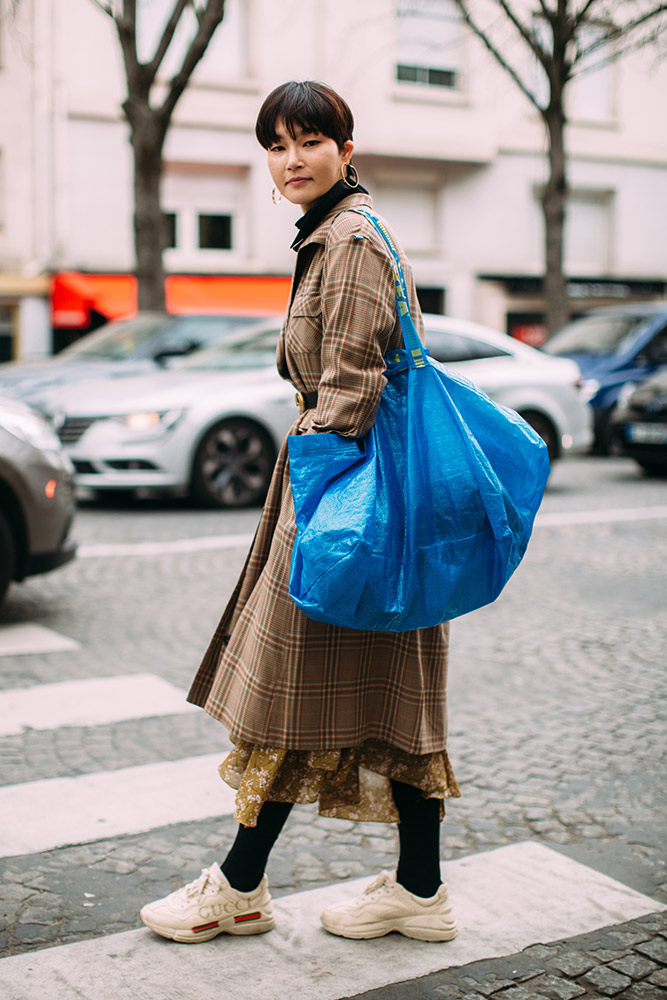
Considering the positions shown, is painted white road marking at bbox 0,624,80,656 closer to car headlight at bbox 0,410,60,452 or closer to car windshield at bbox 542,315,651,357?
car headlight at bbox 0,410,60,452

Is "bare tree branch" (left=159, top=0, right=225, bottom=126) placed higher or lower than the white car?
higher

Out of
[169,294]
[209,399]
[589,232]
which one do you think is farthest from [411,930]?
[589,232]

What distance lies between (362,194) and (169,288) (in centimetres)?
2066

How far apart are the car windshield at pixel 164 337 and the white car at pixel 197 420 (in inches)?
27.9

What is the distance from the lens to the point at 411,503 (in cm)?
245

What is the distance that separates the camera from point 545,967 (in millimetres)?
2691

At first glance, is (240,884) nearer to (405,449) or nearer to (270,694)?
(270,694)

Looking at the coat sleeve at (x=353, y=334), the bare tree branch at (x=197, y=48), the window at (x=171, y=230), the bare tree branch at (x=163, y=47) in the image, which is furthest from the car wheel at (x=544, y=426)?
the window at (x=171, y=230)

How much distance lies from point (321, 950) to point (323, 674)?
65 cm

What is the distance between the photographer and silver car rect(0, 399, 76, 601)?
19.1ft

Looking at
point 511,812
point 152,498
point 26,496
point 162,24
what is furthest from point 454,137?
point 511,812

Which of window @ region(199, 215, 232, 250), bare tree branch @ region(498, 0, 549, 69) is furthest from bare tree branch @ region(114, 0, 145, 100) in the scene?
window @ region(199, 215, 232, 250)

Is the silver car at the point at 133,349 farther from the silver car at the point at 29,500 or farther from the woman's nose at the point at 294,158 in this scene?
the woman's nose at the point at 294,158

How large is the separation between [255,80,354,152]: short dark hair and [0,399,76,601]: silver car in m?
3.50
